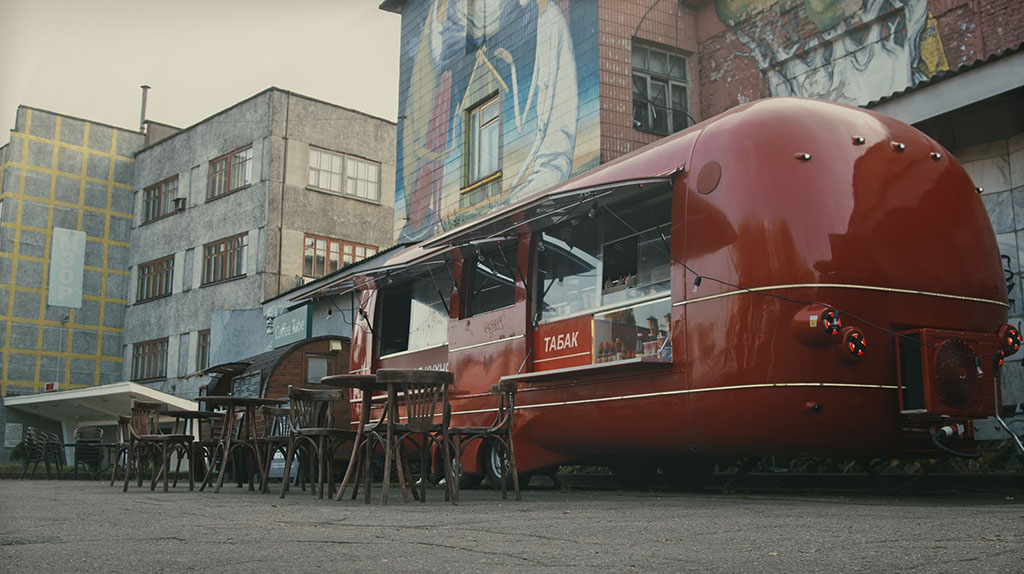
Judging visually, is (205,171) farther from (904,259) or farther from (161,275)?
(904,259)

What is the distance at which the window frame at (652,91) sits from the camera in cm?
1594

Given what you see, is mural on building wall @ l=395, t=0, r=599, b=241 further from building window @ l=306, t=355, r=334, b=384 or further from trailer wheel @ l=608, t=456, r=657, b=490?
trailer wheel @ l=608, t=456, r=657, b=490

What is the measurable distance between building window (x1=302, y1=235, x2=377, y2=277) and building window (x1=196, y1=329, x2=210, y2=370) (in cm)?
410

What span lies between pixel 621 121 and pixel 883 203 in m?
8.27

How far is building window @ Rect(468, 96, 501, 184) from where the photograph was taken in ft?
59.3

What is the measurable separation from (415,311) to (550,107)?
554 cm

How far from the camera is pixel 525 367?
9.89m

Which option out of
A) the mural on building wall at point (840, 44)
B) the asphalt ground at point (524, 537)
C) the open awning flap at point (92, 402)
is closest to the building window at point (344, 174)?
the open awning flap at point (92, 402)

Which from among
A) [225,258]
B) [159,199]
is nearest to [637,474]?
[225,258]

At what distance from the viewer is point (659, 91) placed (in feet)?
52.8

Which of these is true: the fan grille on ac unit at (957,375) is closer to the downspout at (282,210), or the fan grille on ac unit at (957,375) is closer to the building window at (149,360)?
the downspout at (282,210)

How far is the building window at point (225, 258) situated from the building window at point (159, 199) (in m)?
3.70

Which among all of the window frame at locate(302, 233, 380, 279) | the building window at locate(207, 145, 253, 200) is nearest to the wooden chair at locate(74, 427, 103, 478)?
the window frame at locate(302, 233, 380, 279)

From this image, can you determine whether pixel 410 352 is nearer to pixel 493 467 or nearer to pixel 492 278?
pixel 492 278
